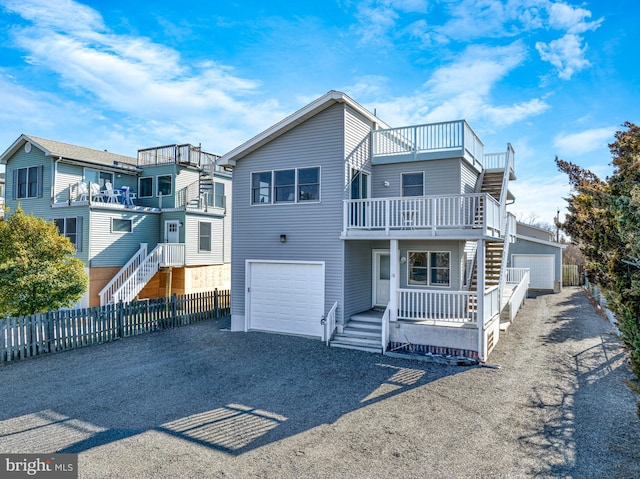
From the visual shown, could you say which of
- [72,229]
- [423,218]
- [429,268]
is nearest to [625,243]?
[423,218]

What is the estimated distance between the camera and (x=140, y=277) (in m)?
18.1

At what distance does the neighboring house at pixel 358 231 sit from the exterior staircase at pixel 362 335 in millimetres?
32

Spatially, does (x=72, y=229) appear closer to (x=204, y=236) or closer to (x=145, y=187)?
(x=145, y=187)

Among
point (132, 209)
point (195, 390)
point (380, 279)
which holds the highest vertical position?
point (132, 209)

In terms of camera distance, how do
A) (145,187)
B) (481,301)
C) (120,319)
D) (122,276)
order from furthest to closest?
(145,187)
(122,276)
(120,319)
(481,301)

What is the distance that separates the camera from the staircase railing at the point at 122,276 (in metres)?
16.9

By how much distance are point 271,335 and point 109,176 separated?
14.0m

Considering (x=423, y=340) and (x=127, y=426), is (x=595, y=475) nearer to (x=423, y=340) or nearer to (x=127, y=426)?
(x=423, y=340)

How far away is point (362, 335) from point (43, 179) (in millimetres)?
17928

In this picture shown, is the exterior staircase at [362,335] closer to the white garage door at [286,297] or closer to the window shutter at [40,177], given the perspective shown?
the white garage door at [286,297]

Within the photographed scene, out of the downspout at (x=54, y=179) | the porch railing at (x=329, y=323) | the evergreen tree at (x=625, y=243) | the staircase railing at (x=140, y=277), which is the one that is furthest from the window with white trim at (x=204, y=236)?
the evergreen tree at (x=625, y=243)

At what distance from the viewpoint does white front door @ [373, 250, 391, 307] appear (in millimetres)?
13312

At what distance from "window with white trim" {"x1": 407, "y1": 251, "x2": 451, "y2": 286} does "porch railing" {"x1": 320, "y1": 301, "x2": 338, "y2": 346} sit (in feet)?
9.57

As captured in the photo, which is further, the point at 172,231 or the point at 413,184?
the point at 172,231
